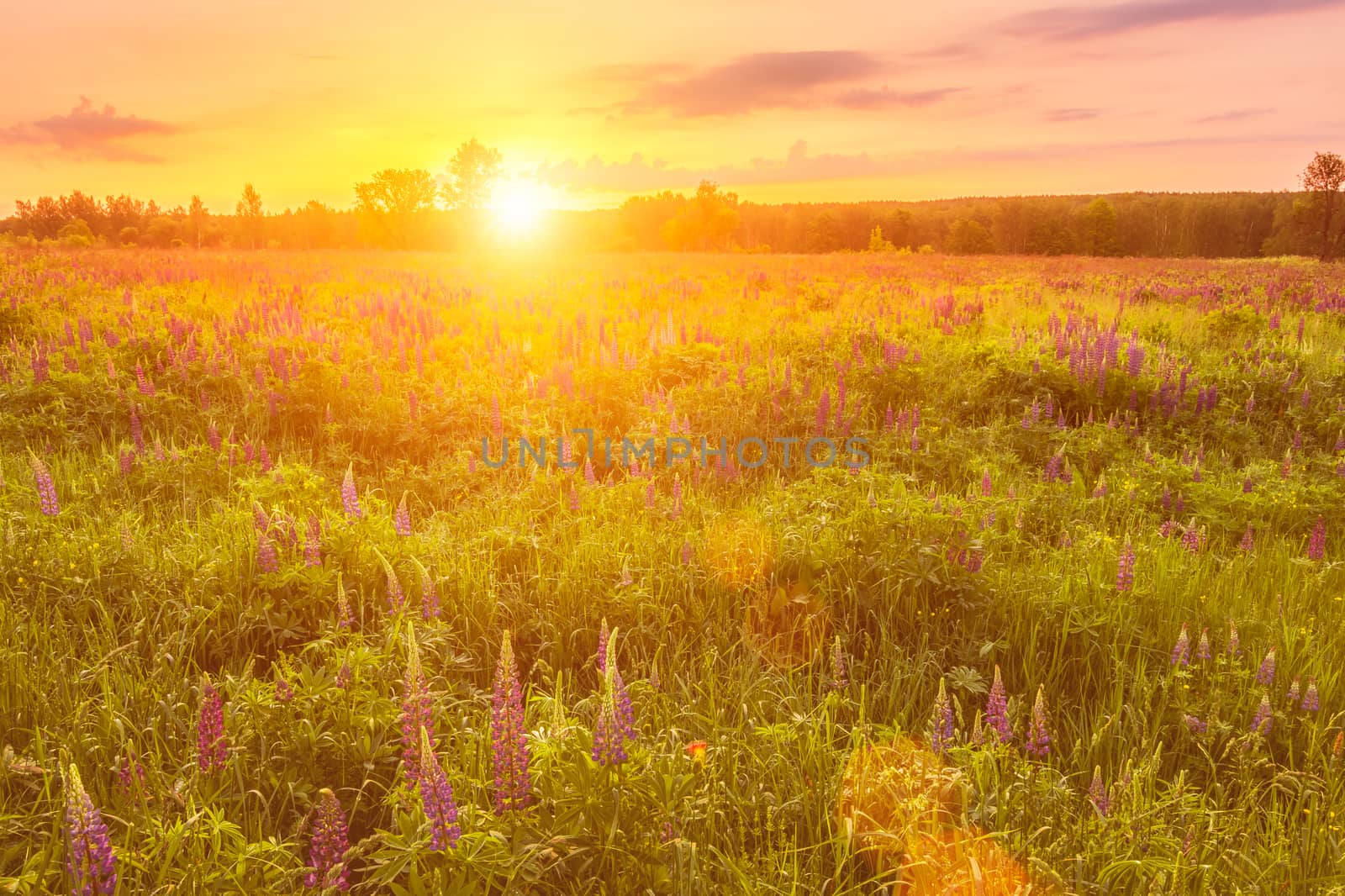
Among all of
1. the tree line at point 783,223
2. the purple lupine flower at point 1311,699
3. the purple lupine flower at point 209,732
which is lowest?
the purple lupine flower at point 1311,699

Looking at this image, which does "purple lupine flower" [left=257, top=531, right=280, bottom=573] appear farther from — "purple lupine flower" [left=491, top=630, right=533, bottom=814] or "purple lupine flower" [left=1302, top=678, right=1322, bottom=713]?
"purple lupine flower" [left=1302, top=678, right=1322, bottom=713]

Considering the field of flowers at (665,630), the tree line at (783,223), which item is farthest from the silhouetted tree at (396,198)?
the field of flowers at (665,630)

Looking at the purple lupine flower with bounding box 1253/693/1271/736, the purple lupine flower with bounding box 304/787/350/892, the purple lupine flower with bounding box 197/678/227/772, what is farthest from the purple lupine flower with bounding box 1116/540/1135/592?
the purple lupine flower with bounding box 197/678/227/772

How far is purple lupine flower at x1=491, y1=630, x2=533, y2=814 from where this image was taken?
85.3 inches

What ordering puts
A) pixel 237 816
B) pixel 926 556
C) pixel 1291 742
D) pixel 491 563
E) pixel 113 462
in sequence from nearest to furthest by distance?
pixel 237 816
pixel 1291 742
pixel 926 556
pixel 491 563
pixel 113 462

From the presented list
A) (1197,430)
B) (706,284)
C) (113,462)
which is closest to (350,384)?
(113,462)

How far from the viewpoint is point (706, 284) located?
1856 cm

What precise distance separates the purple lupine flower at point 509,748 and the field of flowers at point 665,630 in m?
0.01

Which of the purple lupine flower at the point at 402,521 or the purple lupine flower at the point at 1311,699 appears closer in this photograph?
the purple lupine flower at the point at 1311,699

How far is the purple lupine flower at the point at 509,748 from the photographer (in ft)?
7.11

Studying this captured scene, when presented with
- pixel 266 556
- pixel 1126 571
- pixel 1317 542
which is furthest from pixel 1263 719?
pixel 266 556

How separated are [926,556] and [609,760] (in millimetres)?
2393

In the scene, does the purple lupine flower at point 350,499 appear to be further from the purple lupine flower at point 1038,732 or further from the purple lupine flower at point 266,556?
the purple lupine flower at point 1038,732

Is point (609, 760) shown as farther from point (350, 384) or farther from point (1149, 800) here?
point (350, 384)
